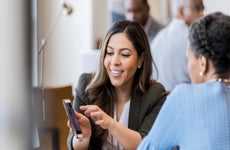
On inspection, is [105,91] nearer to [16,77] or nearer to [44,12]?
[44,12]

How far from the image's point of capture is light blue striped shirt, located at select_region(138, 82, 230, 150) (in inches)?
50.6

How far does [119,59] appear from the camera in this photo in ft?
6.06

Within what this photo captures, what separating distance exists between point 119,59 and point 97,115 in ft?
1.16

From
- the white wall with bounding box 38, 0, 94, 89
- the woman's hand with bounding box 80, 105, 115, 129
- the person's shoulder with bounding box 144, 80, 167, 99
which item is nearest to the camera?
the woman's hand with bounding box 80, 105, 115, 129

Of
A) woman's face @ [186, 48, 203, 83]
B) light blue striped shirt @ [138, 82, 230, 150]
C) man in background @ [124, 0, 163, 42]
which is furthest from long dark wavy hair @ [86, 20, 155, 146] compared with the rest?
man in background @ [124, 0, 163, 42]

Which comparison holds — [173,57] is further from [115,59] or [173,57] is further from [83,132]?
[83,132]

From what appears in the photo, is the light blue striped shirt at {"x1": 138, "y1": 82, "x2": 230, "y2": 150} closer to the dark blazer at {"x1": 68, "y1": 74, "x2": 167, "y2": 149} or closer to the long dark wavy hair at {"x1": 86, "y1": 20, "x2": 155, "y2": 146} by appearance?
the dark blazer at {"x1": 68, "y1": 74, "x2": 167, "y2": 149}

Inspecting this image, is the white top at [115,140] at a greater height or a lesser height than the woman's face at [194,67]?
lesser

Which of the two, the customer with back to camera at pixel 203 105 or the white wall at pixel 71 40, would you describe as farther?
the white wall at pixel 71 40

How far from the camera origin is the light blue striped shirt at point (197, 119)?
1286mm

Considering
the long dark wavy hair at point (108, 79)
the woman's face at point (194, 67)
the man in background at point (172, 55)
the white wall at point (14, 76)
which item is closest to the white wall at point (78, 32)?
the man in background at point (172, 55)

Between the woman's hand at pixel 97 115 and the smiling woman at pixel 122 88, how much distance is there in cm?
15

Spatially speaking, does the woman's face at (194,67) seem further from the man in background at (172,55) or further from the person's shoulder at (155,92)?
the man in background at (172,55)

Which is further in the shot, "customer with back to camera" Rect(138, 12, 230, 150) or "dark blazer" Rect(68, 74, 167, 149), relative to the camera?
"dark blazer" Rect(68, 74, 167, 149)
